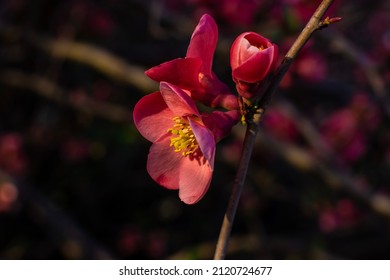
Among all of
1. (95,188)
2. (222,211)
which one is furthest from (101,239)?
(222,211)

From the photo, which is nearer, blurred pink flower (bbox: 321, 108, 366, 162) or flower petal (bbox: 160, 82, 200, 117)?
flower petal (bbox: 160, 82, 200, 117)

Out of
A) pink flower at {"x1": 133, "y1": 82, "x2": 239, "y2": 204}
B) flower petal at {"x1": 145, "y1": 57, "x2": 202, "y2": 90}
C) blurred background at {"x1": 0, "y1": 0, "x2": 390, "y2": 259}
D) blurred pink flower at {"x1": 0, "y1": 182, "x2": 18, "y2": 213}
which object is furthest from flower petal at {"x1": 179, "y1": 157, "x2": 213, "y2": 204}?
blurred pink flower at {"x1": 0, "y1": 182, "x2": 18, "y2": 213}

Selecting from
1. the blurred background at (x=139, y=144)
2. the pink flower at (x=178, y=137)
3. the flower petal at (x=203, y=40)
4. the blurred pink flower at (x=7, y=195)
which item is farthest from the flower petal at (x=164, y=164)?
the blurred pink flower at (x=7, y=195)

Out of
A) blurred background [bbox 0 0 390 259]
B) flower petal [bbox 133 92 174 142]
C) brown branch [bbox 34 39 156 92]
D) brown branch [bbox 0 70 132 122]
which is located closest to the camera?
flower petal [bbox 133 92 174 142]

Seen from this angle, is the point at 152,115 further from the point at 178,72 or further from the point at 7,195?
the point at 7,195

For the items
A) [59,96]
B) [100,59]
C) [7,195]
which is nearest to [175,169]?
[100,59]

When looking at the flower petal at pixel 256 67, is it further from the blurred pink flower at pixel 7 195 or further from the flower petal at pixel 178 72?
the blurred pink flower at pixel 7 195

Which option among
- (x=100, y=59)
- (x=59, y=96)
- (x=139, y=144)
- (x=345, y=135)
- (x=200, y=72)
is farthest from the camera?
(x=139, y=144)

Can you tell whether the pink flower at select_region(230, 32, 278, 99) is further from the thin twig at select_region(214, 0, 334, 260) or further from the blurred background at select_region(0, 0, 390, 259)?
the blurred background at select_region(0, 0, 390, 259)
